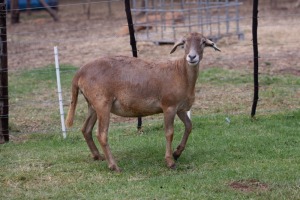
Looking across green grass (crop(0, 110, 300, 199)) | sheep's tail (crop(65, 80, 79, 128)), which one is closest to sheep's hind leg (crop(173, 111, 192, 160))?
green grass (crop(0, 110, 300, 199))

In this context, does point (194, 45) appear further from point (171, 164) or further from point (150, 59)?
point (150, 59)

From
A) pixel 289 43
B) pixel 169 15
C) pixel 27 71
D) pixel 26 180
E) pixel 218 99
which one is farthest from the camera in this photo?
pixel 169 15

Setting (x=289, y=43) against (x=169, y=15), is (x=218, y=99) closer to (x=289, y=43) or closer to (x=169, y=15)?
(x=289, y=43)

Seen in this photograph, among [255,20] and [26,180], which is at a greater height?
[255,20]

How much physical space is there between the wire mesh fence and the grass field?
0.06m

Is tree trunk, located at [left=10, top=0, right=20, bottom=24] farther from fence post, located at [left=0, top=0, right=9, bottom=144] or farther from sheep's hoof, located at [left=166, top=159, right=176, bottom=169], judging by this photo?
sheep's hoof, located at [left=166, top=159, right=176, bottom=169]

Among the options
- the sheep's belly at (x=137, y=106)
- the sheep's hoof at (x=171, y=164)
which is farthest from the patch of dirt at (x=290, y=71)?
the sheep's hoof at (x=171, y=164)

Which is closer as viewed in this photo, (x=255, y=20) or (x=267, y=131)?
(x=267, y=131)

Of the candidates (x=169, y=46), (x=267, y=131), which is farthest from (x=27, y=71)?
(x=267, y=131)

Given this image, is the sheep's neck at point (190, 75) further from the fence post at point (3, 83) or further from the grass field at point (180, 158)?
the fence post at point (3, 83)

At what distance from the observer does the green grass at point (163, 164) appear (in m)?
7.80

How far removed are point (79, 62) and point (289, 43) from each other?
5.48 metres

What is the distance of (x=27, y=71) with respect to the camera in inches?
671

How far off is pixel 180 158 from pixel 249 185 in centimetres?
164
